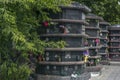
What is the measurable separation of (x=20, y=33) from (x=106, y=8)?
13.1 m

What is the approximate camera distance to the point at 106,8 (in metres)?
20.5

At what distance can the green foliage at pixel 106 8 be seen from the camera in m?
19.0

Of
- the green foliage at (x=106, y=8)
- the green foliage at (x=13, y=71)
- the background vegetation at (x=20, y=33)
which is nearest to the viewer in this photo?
the background vegetation at (x=20, y=33)

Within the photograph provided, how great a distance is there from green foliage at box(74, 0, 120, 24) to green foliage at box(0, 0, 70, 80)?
9.27m

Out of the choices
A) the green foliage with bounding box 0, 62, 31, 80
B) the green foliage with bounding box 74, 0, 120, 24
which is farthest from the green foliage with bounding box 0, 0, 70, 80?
the green foliage with bounding box 74, 0, 120, 24

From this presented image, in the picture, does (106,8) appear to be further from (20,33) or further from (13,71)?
(20,33)

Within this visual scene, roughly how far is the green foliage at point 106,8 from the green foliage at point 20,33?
30.4ft

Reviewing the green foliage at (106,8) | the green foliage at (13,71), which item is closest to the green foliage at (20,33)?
the green foliage at (13,71)

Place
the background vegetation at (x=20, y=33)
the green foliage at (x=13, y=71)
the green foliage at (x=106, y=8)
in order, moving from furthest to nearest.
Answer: the green foliage at (x=106, y=8) → the green foliage at (x=13, y=71) → the background vegetation at (x=20, y=33)

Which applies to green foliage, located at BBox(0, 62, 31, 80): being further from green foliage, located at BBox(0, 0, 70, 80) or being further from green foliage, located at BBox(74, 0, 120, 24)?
green foliage, located at BBox(74, 0, 120, 24)

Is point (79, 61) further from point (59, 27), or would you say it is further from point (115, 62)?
point (115, 62)

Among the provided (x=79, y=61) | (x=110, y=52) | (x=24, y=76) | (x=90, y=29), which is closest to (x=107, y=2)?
(x=110, y=52)

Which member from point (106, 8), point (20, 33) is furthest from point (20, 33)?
point (106, 8)

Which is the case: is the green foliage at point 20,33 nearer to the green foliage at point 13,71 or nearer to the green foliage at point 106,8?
the green foliage at point 13,71
